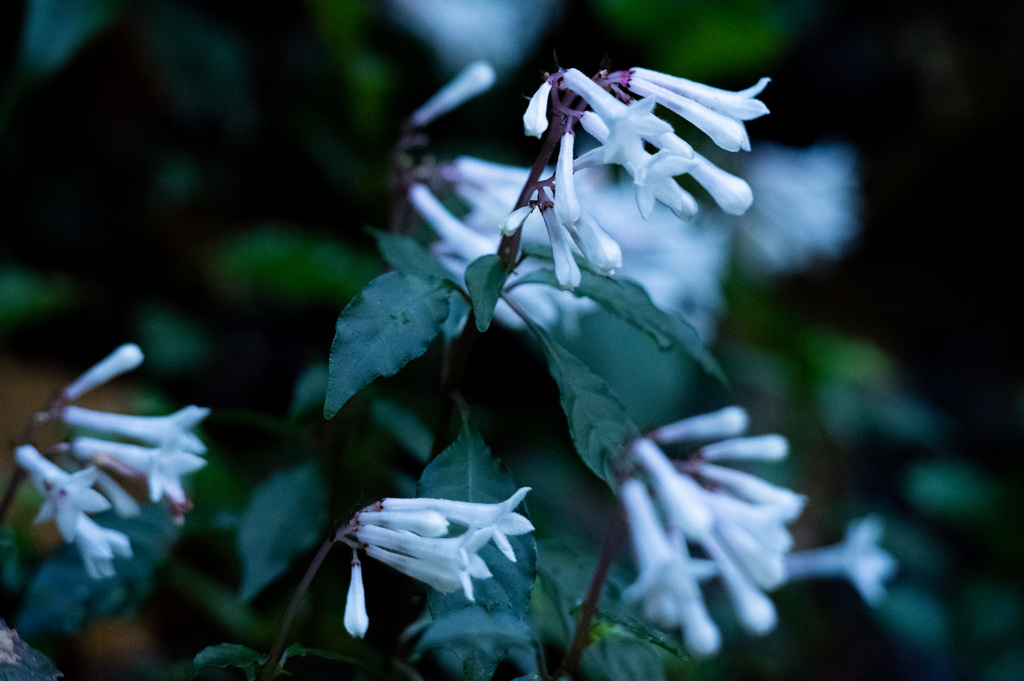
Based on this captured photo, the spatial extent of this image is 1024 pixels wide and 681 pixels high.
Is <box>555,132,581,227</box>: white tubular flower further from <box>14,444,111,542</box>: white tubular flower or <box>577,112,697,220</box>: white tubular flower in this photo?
<box>14,444,111,542</box>: white tubular flower

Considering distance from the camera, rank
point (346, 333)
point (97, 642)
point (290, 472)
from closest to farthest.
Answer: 1. point (346, 333)
2. point (290, 472)
3. point (97, 642)

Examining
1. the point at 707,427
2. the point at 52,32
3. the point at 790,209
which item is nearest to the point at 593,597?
the point at 707,427

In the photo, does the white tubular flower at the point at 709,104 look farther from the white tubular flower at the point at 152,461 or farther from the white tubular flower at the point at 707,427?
the white tubular flower at the point at 152,461

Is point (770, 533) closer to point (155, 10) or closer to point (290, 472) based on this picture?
point (290, 472)

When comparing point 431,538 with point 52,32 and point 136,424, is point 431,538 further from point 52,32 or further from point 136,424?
point 52,32

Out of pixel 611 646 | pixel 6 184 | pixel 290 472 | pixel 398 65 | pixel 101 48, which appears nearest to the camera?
pixel 611 646

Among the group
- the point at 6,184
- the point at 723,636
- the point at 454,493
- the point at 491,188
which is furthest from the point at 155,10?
the point at 723,636

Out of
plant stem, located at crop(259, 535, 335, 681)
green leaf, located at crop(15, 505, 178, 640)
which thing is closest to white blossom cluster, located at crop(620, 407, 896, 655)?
plant stem, located at crop(259, 535, 335, 681)
